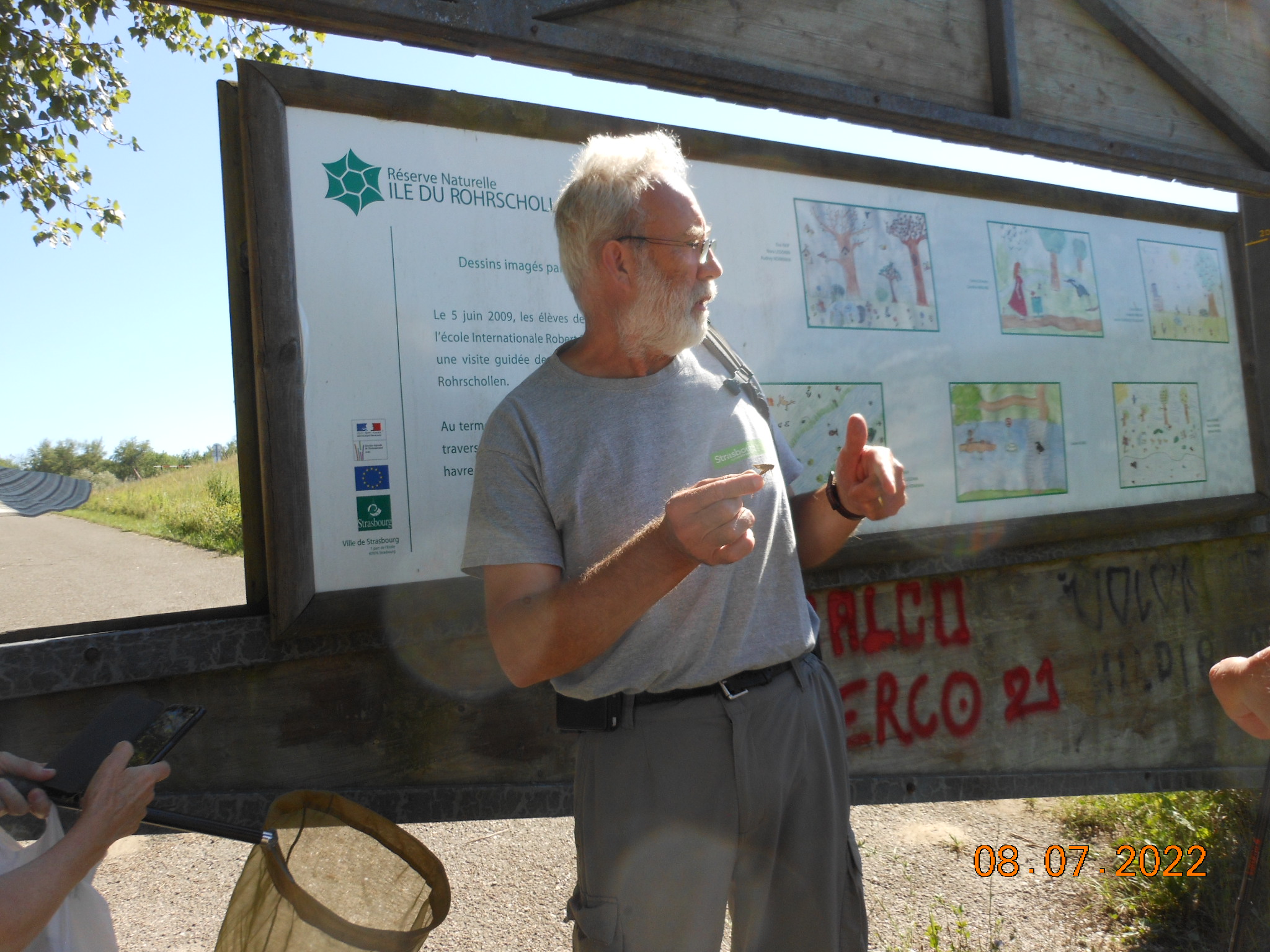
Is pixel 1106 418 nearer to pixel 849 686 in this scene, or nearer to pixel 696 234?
pixel 849 686

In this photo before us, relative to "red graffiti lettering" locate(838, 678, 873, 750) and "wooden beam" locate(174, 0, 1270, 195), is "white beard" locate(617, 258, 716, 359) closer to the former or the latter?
"wooden beam" locate(174, 0, 1270, 195)

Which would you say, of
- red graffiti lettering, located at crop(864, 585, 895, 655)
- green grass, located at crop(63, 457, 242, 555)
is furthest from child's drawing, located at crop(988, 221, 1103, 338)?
green grass, located at crop(63, 457, 242, 555)

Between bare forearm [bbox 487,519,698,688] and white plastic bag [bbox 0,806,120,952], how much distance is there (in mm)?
835

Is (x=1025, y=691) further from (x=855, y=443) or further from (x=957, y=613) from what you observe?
(x=855, y=443)

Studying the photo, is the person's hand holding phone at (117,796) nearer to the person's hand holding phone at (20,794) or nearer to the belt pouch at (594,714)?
the person's hand holding phone at (20,794)

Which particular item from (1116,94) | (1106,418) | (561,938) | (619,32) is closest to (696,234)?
(619,32)

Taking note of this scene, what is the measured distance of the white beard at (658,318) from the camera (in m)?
1.79

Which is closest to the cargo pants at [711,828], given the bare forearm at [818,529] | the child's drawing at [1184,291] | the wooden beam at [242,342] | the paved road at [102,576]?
the bare forearm at [818,529]

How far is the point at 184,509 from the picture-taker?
8922 millimetres

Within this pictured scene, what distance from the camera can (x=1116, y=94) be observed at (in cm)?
293

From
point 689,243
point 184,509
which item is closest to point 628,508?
point 689,243

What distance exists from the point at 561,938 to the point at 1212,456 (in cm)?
347

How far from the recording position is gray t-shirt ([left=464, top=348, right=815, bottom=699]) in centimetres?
163

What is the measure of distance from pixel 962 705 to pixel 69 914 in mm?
2616
